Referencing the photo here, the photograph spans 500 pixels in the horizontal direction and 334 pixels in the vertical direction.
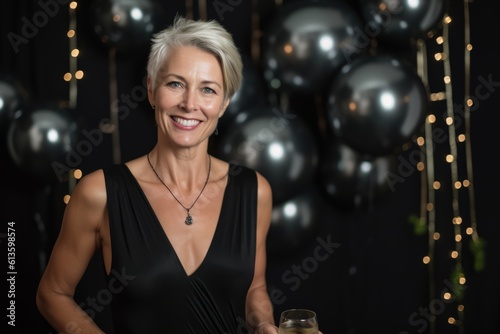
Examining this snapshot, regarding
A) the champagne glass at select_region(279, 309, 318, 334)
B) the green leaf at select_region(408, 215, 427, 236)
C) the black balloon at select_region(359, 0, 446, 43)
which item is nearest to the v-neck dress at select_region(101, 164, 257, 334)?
the champagne glass at select_region(279, 309, 318, 334)

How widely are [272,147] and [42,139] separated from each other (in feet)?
2.89

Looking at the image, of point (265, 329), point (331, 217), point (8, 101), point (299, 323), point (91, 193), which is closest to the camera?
point (299, 323)

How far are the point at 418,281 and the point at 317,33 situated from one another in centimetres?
137

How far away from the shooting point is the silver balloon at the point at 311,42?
2.52m

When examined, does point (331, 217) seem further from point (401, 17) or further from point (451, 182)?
point (401, 17)

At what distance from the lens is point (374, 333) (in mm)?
3141

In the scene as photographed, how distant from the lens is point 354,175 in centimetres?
273

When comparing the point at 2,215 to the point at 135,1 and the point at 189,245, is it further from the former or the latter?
the point at 189,245

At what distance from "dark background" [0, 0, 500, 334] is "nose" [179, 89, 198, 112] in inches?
48.1

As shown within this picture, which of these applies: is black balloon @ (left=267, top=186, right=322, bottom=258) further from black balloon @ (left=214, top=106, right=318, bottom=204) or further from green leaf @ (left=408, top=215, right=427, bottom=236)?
green leaf @ (left=408, top=215, right=427, bottom=236)

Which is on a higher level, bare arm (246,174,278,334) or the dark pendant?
the dark pendant

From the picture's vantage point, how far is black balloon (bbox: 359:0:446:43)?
2564 mm

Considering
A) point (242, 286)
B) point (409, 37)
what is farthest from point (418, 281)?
point (242, 286)

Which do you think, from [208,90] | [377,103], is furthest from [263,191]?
[377,103]
